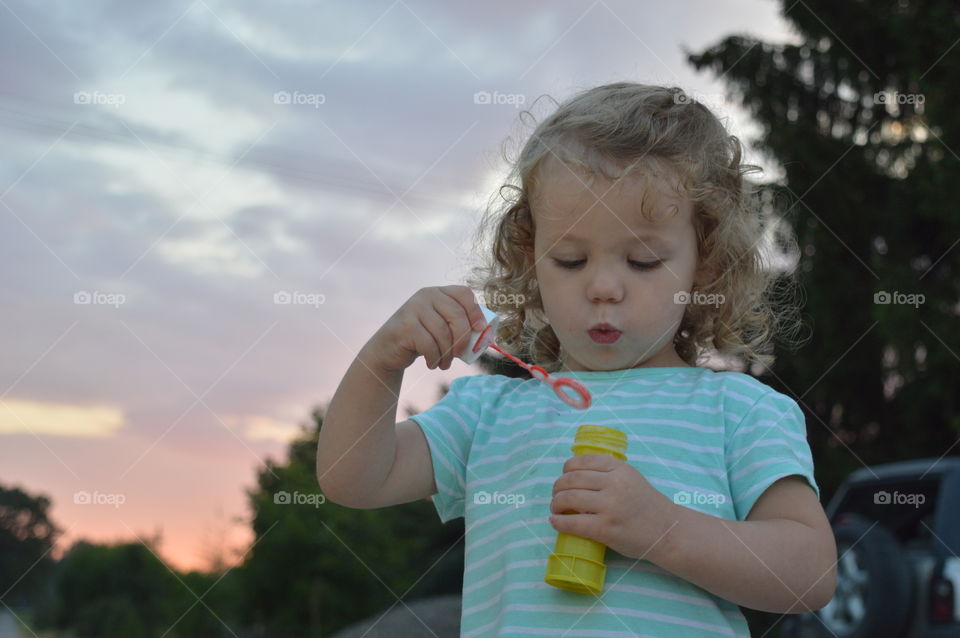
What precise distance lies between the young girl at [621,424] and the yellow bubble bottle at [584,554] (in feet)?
0.09

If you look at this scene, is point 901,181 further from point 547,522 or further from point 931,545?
point 547,522

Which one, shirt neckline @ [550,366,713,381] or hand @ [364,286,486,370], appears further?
shirt neckline @ [550,366,713,381]

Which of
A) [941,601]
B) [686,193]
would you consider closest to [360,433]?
[686,193]

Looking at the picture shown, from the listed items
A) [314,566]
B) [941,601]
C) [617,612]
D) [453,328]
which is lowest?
[314,566]

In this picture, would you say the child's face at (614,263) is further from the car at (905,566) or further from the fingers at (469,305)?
the car at (905,566)

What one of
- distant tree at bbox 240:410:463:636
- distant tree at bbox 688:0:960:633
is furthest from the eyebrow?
distant tree at bbox 240:410:463:636

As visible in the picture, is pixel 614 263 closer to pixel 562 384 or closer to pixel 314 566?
pixel 562 384

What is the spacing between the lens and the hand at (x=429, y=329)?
1.41 metres

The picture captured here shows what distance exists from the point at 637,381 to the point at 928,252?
8.90 metres

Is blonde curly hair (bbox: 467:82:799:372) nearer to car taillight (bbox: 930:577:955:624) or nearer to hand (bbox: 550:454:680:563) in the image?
hand (bbox: 550:454:680:563)

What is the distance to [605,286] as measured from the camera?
1511 mm

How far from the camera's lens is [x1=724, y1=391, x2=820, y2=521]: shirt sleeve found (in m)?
1.43

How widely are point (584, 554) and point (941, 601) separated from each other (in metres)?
3.33

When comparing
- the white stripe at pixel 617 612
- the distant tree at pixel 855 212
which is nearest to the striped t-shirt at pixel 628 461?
the white stripe at pixel 617 612
